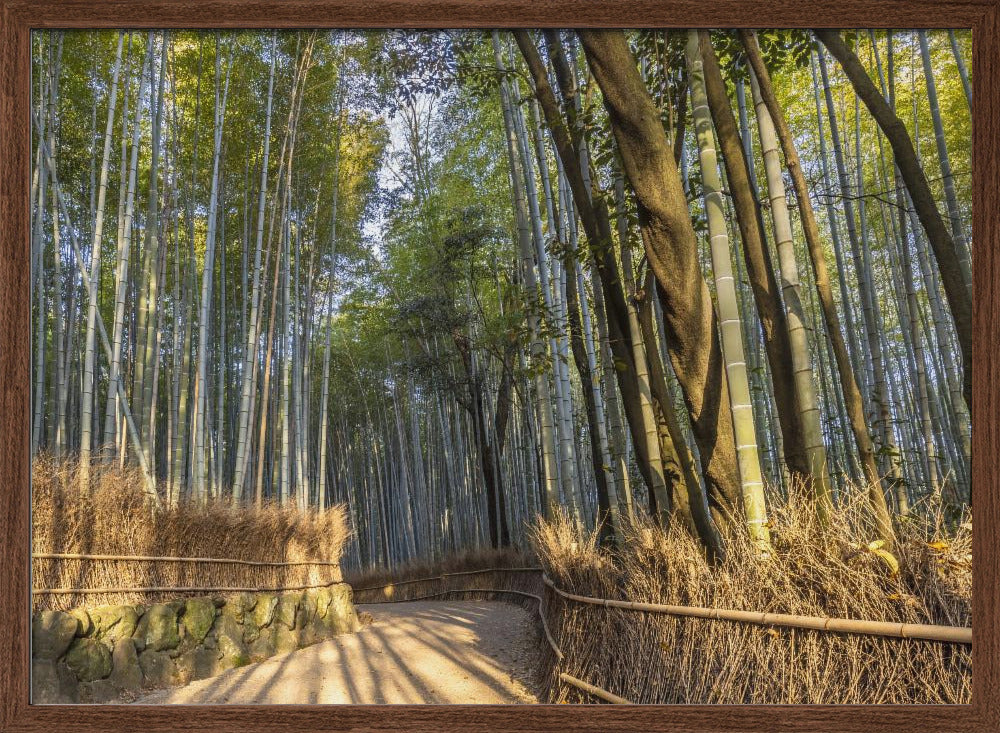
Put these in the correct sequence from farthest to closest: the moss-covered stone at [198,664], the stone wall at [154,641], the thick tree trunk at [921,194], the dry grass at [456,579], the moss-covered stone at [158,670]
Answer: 1. the dry grass at [456,579]
2. the moss-covered stone at [198,664]
3. the moss-covered stone at [158,670]
4. the stone wall at [154,641]
5. the thick tree trunk at [921,194]

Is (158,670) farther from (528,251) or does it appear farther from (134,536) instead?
(528,251)

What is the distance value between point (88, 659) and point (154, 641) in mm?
780

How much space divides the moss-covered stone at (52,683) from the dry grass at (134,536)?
28cm

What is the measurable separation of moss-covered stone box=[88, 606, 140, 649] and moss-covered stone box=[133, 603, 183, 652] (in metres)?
0.07

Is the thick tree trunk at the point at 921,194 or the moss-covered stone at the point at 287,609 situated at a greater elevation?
the thick tree trunk at the point at 921,194

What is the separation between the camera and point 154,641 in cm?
376

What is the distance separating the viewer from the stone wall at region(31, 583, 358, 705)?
8.45ft

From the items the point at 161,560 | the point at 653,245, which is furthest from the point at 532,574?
the point at 653,245

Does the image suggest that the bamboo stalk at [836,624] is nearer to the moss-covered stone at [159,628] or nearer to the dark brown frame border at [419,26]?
the dark brown frame border at [419,26]

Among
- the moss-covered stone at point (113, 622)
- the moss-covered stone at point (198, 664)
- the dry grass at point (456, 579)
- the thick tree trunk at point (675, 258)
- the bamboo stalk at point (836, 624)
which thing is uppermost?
the thick tree trunk at point (675, 258)

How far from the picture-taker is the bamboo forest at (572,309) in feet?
6.16

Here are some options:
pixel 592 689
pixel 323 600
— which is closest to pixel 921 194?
pixel 592 689

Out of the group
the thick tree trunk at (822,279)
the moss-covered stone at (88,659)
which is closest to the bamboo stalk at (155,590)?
the moss-covered stone at (88,659)

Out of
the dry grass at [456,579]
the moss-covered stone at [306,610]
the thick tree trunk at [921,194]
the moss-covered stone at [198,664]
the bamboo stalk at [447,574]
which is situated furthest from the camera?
the dry grass at [456,579]
